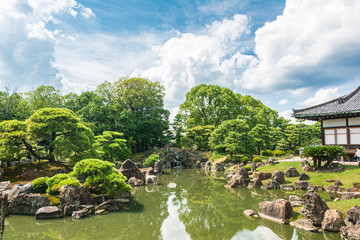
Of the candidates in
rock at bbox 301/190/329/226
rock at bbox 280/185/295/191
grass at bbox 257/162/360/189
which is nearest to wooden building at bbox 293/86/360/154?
grass at bbox 257/162/360/189

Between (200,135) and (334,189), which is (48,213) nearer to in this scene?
(334,189)

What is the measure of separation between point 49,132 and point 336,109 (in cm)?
2251

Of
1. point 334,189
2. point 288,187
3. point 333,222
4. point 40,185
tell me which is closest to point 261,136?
A: point 288,187

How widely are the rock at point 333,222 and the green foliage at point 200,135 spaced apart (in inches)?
1086

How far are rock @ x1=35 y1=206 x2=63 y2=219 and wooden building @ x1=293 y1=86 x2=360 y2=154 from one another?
19182 millimetres

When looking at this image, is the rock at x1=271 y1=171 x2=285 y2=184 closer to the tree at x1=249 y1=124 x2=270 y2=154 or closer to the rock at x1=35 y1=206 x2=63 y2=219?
the rock at x1=35 y1=206 x2=63 y2=219

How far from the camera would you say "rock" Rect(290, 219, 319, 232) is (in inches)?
311

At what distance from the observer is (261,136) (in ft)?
110

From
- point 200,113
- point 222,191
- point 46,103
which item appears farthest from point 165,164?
point 46,103

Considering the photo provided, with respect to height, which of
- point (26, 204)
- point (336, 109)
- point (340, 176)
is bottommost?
point (26, 204)

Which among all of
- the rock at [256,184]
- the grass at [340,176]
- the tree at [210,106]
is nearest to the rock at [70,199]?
the rock at [256,184]

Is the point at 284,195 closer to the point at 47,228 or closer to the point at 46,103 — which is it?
the point at 47,228

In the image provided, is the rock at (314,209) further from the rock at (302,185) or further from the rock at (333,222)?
the rock at (302,185)

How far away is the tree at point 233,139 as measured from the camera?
25.4 m
